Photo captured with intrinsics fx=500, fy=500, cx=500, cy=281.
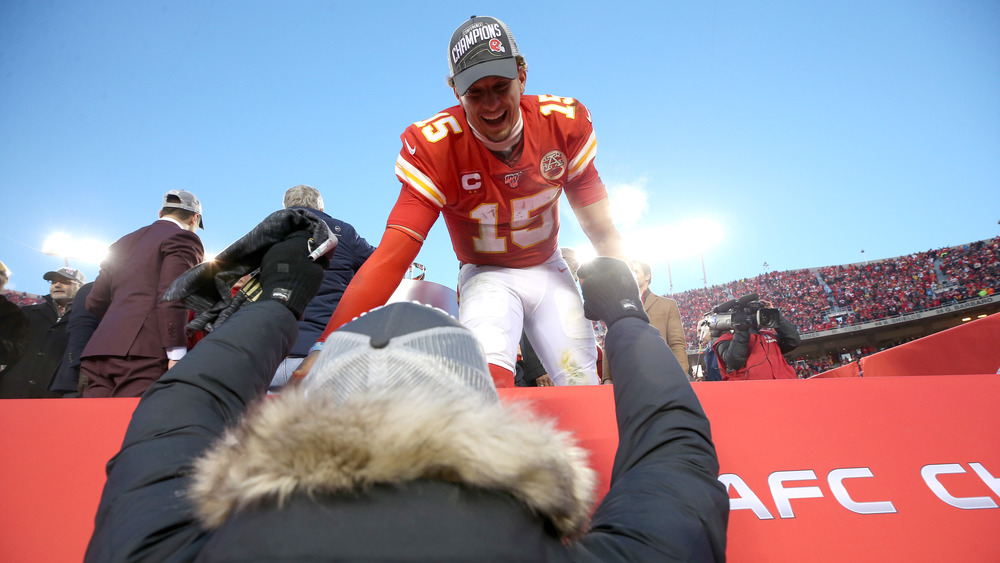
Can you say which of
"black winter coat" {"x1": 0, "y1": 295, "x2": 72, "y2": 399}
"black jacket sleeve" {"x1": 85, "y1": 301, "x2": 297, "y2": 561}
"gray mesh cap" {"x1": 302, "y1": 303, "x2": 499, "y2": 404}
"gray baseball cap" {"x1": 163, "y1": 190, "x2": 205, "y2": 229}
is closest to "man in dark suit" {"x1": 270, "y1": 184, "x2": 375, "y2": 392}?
"gray baseball cap" {"x1": 163, "y1": 190, "x2": 205, "y2": 229}

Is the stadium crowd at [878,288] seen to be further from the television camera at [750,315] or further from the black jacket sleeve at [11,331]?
the black jacket sleeve at [11,331]

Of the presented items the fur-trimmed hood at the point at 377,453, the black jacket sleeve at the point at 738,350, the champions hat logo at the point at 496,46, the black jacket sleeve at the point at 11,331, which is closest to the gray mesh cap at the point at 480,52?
the champions hat logo at the point at 496,46

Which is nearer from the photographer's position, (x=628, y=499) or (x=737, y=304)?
(x=628, y=499)

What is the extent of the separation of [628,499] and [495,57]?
182cm

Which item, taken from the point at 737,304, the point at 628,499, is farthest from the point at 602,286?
the point at 737,304

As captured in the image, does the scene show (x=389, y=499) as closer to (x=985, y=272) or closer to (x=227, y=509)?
(x=227, y=509)

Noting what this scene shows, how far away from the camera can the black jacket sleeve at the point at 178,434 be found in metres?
0.70

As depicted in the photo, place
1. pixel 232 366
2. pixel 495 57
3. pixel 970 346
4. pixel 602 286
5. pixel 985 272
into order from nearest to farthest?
pixel 232 366
pixel 602 286
pixel 495 57
pixel 970 346
pixel 985 272

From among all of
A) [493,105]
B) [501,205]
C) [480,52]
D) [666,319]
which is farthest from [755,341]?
[480,52]

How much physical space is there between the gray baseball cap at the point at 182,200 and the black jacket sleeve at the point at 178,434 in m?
2.92

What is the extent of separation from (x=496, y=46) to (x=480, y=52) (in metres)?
0.08

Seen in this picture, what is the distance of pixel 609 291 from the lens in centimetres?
116

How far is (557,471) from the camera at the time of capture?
69 cm

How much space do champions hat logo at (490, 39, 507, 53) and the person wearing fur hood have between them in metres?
1.57
